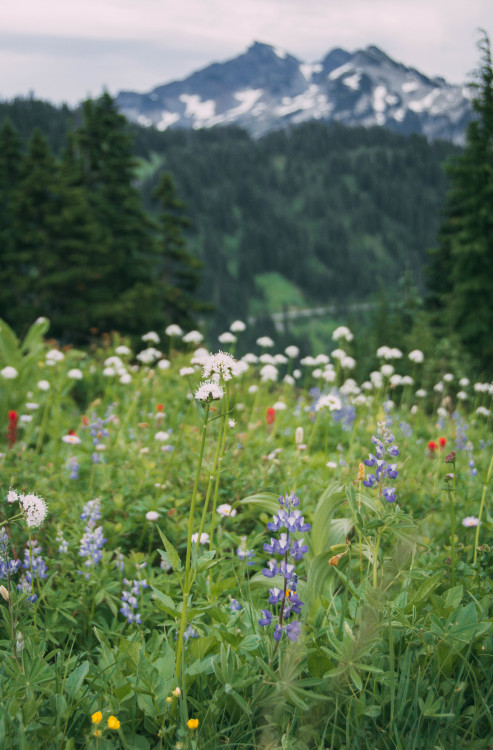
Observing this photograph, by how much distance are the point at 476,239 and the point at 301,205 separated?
153 meters

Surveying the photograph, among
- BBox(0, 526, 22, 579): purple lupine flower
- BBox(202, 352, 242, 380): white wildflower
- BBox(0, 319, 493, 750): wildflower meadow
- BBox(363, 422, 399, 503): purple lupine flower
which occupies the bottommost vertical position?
BBox(0, 319, 493, 750): wildflower meadow

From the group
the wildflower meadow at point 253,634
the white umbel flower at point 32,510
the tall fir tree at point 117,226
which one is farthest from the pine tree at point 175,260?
the white umbel flower at point 32,510

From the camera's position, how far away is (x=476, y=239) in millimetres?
26906

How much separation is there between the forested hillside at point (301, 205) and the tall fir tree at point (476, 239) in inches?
3793

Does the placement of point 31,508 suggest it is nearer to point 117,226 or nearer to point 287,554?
point 287,554

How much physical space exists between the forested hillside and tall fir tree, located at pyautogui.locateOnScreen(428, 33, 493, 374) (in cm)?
9633

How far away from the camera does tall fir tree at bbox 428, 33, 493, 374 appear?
1035 inches

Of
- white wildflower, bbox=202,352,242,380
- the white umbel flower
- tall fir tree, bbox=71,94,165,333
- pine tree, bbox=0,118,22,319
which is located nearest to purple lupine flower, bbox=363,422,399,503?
white wildflower, bbox=202,352,242,380

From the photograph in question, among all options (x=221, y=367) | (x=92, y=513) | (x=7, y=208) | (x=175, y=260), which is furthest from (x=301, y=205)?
(x=221, y=367)

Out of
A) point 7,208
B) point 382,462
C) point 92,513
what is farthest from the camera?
point 7,208

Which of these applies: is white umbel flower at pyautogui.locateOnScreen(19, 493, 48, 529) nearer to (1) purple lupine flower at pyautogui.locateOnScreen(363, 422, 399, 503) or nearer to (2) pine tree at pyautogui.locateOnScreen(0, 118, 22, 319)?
(1) purple lupine flower at pyautogui.locateOnScreen(363, 422, 399, 503)

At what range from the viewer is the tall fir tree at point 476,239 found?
26.3 m

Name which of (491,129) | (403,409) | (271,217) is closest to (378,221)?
Answer: (271,217)

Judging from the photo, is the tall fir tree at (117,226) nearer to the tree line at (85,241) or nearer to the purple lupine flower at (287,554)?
the tree line at (85,241)
